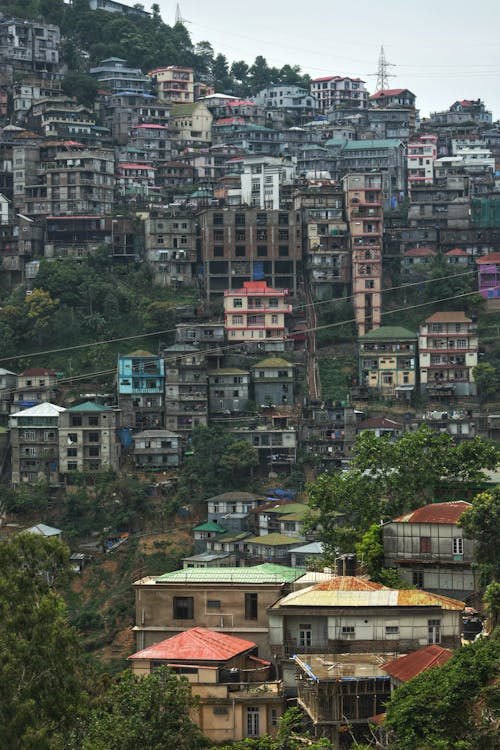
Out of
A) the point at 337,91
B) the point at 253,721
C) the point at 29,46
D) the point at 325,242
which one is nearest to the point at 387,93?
the point at 337,91

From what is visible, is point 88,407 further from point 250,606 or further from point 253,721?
point 253,721

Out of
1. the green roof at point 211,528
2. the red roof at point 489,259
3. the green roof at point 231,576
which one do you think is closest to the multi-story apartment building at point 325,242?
the red roof at point 489,259

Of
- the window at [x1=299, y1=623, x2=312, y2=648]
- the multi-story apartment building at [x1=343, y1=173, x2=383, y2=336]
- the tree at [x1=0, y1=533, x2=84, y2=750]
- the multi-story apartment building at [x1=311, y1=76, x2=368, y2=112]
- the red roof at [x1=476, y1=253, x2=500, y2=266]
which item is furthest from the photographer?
the multi-story apartment building at [x1=311, y1=76, x2=368, y2=112]

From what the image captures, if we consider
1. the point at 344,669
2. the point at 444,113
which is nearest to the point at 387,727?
the point at 344,669

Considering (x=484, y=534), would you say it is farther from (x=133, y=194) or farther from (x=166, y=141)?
(x=166, y=141)

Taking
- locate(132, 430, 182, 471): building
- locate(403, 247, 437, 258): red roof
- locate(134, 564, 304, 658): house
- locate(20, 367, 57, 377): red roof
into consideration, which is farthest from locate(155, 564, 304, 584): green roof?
locate(403, 247, 437, 258): red roof

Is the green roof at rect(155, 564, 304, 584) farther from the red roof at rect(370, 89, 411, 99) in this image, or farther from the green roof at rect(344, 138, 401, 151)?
the red roof at rect(370, 89, 411, 99)

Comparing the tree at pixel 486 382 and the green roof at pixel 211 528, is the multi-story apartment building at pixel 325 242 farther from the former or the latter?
the green roof at pixel 211 528
